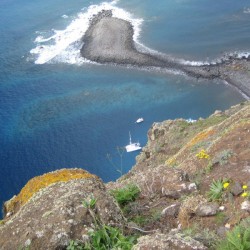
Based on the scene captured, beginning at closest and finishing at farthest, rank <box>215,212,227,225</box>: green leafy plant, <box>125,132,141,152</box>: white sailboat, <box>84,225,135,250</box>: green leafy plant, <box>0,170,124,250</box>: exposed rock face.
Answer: <box>84,225,135,250</box>: green leafy plant, <box>0,170,124,250</box>: exposed rock face, <box>215,212,227,225</box>: green leafy plant, <box>125,132,141,152</box>: white sailboat

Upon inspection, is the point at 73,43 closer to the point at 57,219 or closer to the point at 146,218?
the point at 146,218

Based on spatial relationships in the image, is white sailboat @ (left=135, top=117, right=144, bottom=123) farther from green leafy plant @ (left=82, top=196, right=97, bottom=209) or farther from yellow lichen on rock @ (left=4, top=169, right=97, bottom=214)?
green leafy plant @ (left=82, top=196, right=97, bottom=209)

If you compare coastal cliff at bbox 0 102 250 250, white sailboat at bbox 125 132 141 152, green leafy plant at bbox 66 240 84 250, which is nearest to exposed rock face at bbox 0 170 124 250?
coastal cliff at bbox 0 102 250 250

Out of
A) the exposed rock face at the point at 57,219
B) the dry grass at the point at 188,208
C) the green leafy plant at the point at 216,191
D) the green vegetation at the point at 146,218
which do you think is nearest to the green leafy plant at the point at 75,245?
the exposed rock face at the point at 57,219

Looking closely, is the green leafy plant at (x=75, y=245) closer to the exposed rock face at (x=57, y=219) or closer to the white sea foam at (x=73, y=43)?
the exposed rock face at (x=57, y=219)

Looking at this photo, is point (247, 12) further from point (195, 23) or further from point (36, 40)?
point (36, 40)

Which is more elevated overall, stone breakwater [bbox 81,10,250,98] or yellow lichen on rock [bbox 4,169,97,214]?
yellow lichen on rock [bbox 4,169,97,214]

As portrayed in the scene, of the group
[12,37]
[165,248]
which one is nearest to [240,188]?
[165,248]

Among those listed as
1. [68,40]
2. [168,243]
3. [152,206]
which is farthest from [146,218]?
[68,40]
